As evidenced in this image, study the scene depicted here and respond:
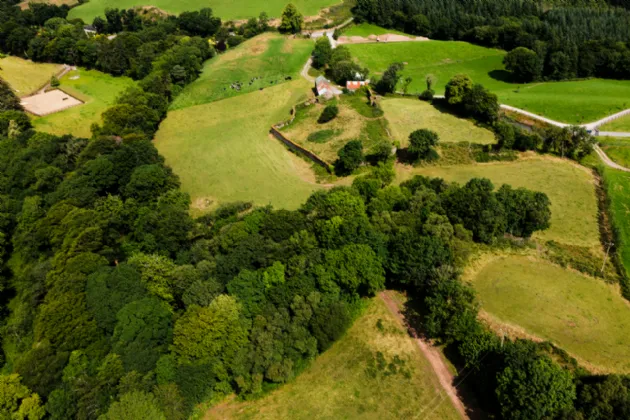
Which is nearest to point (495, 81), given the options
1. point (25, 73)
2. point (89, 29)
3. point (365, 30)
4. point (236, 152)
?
point (365, 30)

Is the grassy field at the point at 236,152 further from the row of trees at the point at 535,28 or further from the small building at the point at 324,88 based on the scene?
the row of trees at the point at 535,28

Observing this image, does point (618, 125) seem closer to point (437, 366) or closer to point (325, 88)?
point (325, 88)

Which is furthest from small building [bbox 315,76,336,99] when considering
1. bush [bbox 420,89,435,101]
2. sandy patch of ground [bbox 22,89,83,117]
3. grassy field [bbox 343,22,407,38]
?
sandy patch of ground [bbox 22,89,83,117]

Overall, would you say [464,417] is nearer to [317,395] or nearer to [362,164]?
[317,395]

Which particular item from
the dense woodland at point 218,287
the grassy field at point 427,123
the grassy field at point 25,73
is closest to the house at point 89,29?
the grassy field at point 25,73

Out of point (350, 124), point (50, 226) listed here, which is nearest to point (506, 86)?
point (350, 124)

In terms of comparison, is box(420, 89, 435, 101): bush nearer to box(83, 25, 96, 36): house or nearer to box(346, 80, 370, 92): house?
box(346, 80, 370, 92): house
